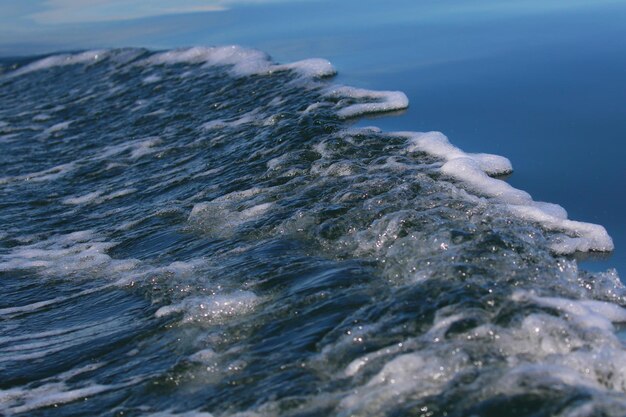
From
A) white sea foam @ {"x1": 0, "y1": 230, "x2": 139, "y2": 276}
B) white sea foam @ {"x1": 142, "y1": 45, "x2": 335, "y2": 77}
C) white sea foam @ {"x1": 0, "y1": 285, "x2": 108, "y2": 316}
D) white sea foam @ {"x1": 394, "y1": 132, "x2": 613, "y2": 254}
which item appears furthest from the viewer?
white sea foam @ {"x1": 142, "y1": 45, "x2": 335, "y2": 77}

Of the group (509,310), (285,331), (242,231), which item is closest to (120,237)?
(242,231)

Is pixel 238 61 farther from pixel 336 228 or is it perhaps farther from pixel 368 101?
pixel 336 228

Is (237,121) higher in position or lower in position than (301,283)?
higher

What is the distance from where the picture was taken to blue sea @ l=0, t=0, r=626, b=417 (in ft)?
6.34

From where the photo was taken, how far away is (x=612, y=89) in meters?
3.98

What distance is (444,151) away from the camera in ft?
11.2

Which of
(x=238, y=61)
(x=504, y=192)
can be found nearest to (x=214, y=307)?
(x=504, y=192)

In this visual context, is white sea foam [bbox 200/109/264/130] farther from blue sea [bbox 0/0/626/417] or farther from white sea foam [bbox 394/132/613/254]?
white sea foam [bbox 394/132/613/254]

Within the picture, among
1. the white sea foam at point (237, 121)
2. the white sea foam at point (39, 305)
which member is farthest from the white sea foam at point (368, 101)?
the white sea foam at point (39, 305)

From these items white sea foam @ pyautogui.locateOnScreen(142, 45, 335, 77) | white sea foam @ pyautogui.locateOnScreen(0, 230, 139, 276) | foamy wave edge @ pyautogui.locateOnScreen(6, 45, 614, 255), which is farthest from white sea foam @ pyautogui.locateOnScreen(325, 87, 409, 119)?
white sea foam @ pyautogui.locateOnScreen(0, 230, 139, 276)

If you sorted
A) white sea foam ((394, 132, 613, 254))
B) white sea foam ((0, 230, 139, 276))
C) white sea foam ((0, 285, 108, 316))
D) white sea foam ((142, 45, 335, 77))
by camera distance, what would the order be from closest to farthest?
1. white sea foam ((394, 132, 613, 254))
2. white sea foam ((0, 285, 108, 316))
3. white sea foam ((0, 230, 139, 276))
4. white sea foam ((142, 45, 335, 77))

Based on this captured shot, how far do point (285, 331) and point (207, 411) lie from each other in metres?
0.35

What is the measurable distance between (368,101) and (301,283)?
6.54ft

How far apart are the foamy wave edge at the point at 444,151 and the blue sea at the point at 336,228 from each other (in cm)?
1
